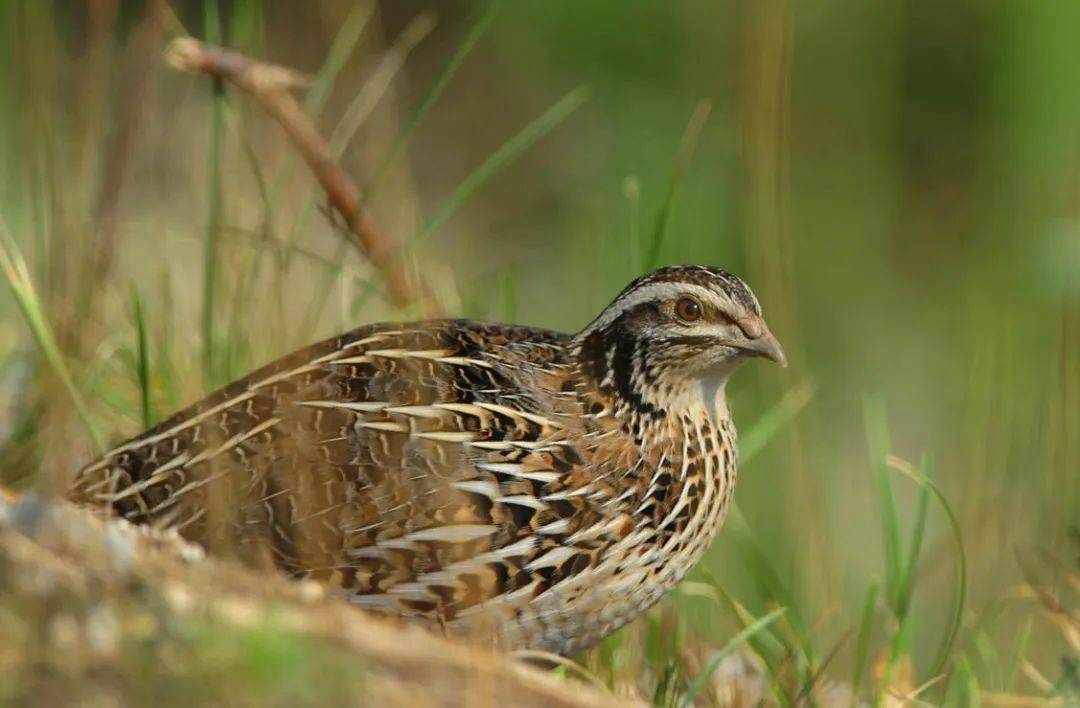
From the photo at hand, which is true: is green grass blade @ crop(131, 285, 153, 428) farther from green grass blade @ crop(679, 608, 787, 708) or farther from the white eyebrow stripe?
green grass blade @ crop(679, 608, 787, 708)

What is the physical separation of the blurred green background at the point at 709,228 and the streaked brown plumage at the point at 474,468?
37 centimetres

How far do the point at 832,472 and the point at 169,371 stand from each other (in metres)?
4.99

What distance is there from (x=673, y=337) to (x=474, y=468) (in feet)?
2.50

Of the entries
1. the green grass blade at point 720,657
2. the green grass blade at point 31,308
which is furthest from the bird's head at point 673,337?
the green grass blade at point 31,308

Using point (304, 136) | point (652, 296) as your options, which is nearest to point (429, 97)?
point (304, 136)

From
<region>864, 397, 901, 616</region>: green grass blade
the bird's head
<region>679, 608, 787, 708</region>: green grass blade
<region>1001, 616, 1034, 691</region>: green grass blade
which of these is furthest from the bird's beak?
<region>1001, 616, 1034, 691</region>: green grass blade

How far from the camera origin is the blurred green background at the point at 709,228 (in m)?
5.34

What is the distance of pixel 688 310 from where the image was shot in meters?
4.93

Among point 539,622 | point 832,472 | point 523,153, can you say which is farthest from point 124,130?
point 523,153

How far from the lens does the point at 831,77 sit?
1129cm

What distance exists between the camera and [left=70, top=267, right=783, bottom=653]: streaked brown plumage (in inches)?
174

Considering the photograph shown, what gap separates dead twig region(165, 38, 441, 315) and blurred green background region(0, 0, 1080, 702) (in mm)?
99

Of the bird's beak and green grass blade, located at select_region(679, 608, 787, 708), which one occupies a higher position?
the bird's beak

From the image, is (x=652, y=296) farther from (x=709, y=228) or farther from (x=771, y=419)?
(x=709, y=228)
